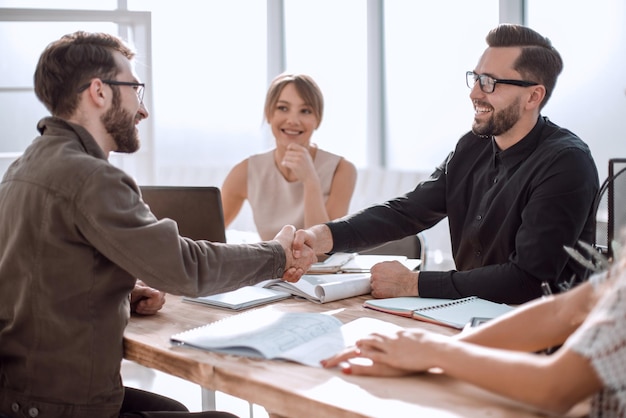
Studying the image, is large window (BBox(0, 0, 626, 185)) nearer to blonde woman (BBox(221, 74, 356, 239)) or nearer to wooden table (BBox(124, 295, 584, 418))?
blonde woman (BBox(221, 74, 356, 239))

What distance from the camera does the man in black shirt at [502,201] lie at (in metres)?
2.05

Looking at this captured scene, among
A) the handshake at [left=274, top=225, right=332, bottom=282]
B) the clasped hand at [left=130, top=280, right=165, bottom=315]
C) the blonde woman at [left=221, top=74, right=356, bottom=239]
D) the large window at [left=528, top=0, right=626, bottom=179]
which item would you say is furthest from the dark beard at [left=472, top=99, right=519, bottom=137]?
the large window at [left=528, top=0, right=626, bottom=179]

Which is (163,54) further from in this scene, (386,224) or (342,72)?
(386,224)

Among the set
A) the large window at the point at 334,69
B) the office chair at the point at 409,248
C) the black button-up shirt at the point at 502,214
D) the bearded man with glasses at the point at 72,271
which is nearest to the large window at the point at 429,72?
the large window at the point at 334,69

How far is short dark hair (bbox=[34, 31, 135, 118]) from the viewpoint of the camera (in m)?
1.75

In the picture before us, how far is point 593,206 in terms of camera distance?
2234mm

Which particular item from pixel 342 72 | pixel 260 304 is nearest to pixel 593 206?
pixel 260 304

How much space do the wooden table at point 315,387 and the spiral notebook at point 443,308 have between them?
0.06 m

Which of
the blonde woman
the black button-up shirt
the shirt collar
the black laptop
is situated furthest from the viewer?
the blonde woman

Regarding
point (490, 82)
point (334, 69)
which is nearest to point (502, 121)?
point (490, 82)

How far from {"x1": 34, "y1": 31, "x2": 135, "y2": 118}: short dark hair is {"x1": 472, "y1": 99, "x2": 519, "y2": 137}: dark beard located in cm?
123

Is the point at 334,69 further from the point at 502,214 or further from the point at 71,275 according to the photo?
the point at 71,275

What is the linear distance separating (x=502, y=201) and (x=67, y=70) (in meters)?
1.31

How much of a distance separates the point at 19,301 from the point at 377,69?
3.53 metres
